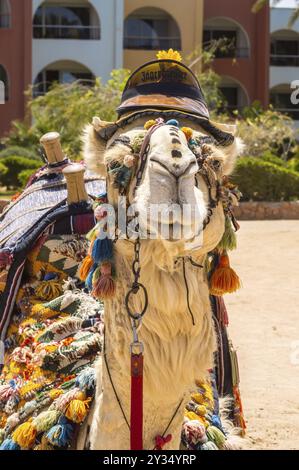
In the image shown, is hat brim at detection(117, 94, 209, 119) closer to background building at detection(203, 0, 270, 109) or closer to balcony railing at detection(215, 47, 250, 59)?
background building at detection(203, 0, 270, 109)

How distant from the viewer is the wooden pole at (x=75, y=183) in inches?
156

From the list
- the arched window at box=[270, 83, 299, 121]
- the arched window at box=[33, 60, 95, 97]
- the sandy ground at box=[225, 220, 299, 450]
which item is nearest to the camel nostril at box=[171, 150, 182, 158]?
the sandy ground at box=[225, 220, 299, 450]

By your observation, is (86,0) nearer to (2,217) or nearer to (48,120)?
(48,120)

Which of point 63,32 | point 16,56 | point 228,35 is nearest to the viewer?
point 16,56

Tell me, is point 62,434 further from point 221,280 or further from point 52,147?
point 52,147

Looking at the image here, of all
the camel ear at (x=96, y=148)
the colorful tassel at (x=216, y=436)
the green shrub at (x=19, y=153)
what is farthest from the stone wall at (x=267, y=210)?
the camel ear at (x=96, y=148)

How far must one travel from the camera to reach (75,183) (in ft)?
13.3

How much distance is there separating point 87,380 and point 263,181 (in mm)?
17317

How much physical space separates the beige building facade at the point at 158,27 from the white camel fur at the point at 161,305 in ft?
104

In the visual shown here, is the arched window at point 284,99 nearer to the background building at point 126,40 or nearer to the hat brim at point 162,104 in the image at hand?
the background building at point 126,40

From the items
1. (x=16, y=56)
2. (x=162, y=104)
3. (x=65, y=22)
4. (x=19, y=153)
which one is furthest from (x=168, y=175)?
(x=65, y=22)
